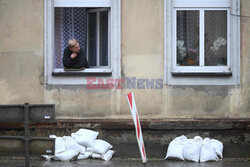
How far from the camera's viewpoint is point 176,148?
9234 millimetres

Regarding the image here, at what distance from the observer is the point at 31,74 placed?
32.0 feet

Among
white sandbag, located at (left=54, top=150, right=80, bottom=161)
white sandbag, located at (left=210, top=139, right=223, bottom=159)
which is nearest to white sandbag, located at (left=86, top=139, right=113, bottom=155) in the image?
white sandbag, located at (left=54, top=150, right=80, bottom=161)

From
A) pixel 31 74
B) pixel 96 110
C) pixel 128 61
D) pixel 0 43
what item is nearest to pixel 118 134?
pixel 96 110

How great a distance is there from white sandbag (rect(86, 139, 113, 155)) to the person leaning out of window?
1.52m

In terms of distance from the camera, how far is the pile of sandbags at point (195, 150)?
9.11m

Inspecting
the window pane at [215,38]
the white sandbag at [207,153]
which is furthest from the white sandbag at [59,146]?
the window pane at [215,38]

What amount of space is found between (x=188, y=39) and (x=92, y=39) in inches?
76.4

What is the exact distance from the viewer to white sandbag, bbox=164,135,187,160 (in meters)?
9.18

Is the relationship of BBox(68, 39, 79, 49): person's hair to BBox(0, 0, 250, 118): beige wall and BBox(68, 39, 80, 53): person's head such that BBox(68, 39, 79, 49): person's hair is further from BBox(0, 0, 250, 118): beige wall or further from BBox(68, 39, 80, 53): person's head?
BBox(0, 0, 250, 118): beige wall

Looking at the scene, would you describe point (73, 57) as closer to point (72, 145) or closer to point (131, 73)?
point (131, 73)

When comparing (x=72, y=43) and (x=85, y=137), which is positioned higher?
(x=72, y=43)

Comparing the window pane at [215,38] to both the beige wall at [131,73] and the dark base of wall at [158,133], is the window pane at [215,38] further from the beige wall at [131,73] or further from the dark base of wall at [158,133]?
the dark base of wall at [158,133]

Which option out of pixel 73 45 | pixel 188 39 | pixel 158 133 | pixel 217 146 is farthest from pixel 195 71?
pixel 73 45

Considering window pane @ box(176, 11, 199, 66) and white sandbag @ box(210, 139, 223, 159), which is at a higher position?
window pane @ box(176, 11, 199, 66)
